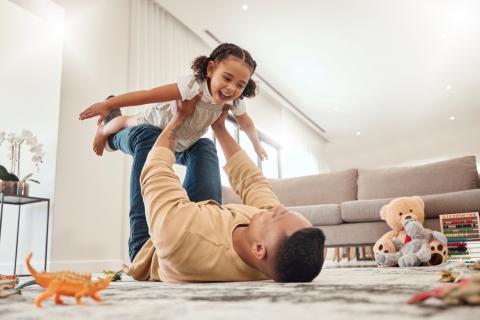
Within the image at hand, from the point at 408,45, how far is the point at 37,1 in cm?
416

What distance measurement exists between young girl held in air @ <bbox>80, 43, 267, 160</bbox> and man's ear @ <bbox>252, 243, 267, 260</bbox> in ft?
2.33

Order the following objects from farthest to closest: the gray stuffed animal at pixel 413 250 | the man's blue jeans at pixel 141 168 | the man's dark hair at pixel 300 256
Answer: the gray stuffed animal at pixel 413 250
the man's blue jeans at pixel 141 168
the man's dark hair at pixel 300 256

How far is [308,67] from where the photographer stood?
557cm

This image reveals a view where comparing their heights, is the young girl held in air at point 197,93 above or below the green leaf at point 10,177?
above

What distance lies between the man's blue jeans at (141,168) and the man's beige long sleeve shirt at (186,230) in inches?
10.8

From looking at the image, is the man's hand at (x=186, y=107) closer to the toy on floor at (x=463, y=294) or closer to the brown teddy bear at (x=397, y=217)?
the toy on floor at (x=463, y=294)

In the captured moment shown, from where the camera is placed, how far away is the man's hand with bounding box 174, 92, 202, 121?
1593mm

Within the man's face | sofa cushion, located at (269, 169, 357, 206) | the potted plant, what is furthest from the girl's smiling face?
sofa cushion, located at (269, 169, 357, 206)

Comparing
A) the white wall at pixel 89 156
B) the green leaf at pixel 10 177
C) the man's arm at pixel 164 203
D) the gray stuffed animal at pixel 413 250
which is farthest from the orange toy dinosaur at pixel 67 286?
the white wall at pixel 89 156

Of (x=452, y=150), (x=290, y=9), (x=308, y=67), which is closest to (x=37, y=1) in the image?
(x=290, y=9)

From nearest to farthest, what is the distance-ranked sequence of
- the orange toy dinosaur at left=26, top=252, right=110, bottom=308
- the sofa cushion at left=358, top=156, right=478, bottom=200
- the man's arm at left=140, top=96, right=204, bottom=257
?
the orange toy dinosaur at left=26, top=252, right=110, bottom=308, the man's arm at left=140, top=96, right=204, bottom=257, the sofa cushion at left=358, top=156, right=478, bottom=200

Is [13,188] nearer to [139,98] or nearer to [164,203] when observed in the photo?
[139,98]

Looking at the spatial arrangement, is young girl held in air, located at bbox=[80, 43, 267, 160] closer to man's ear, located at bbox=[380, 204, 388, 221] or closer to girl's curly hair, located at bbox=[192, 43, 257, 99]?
girl's curly hair, located at bbox=[192, 43, 257, 99]

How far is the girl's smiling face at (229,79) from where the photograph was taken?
1692mm
